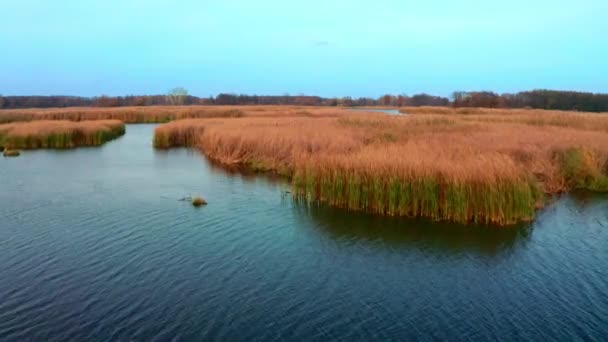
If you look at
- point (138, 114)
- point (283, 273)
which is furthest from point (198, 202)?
point (138, 114)

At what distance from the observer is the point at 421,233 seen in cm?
1006

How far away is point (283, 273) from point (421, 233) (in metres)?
3.55

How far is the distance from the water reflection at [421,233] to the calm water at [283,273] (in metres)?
0.04

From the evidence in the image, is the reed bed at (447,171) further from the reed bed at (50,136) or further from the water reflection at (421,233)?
the reed bed at (50,136)

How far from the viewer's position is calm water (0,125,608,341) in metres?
6.20

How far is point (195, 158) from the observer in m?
22.1

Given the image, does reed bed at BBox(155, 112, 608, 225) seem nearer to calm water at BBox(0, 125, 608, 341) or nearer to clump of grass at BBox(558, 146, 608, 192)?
clump of grass at BBox(558, 146, 608, 192)

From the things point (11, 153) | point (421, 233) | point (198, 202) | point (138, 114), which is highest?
point (138, 114)

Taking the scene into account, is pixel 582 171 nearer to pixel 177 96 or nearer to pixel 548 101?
pixel 548 101

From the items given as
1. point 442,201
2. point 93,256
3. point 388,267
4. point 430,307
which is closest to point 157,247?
point 93,256

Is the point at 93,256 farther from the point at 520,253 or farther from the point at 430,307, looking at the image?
the point at 520,253

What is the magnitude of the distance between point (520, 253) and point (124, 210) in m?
9.15

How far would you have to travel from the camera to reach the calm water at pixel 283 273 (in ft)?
20.3

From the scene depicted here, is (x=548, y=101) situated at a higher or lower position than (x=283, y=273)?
higher
